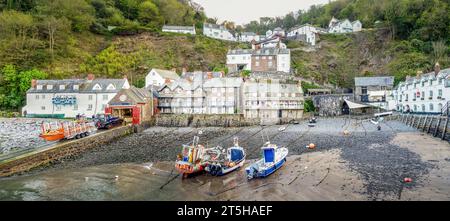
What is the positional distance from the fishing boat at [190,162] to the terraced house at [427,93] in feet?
104

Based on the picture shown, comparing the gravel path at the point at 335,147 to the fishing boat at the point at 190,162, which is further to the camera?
the fishing boat at the point at 190,162

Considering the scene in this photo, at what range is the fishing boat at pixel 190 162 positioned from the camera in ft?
54.7

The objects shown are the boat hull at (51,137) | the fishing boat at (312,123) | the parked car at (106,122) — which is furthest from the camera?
the fishing boat at (312,123)

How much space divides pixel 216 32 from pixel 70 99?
192 feet

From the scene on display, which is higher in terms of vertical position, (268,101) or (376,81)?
(376,81)

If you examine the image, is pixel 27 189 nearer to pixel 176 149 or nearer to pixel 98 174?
pixel 98 174

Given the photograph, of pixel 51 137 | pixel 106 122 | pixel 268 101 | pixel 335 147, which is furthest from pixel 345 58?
pixel 51 137

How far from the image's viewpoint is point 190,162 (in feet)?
56.7

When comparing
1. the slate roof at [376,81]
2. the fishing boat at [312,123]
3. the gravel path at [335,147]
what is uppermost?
the slate roof at [376,81]

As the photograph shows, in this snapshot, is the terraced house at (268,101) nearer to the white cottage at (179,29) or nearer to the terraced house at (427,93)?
the terraced house at (427,93)

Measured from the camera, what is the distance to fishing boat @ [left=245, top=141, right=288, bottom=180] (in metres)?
16.4

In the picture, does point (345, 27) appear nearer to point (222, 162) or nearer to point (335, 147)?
point (335, 147)

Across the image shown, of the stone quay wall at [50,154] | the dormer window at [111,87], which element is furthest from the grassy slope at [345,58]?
the stone quay wall at [50,154]
